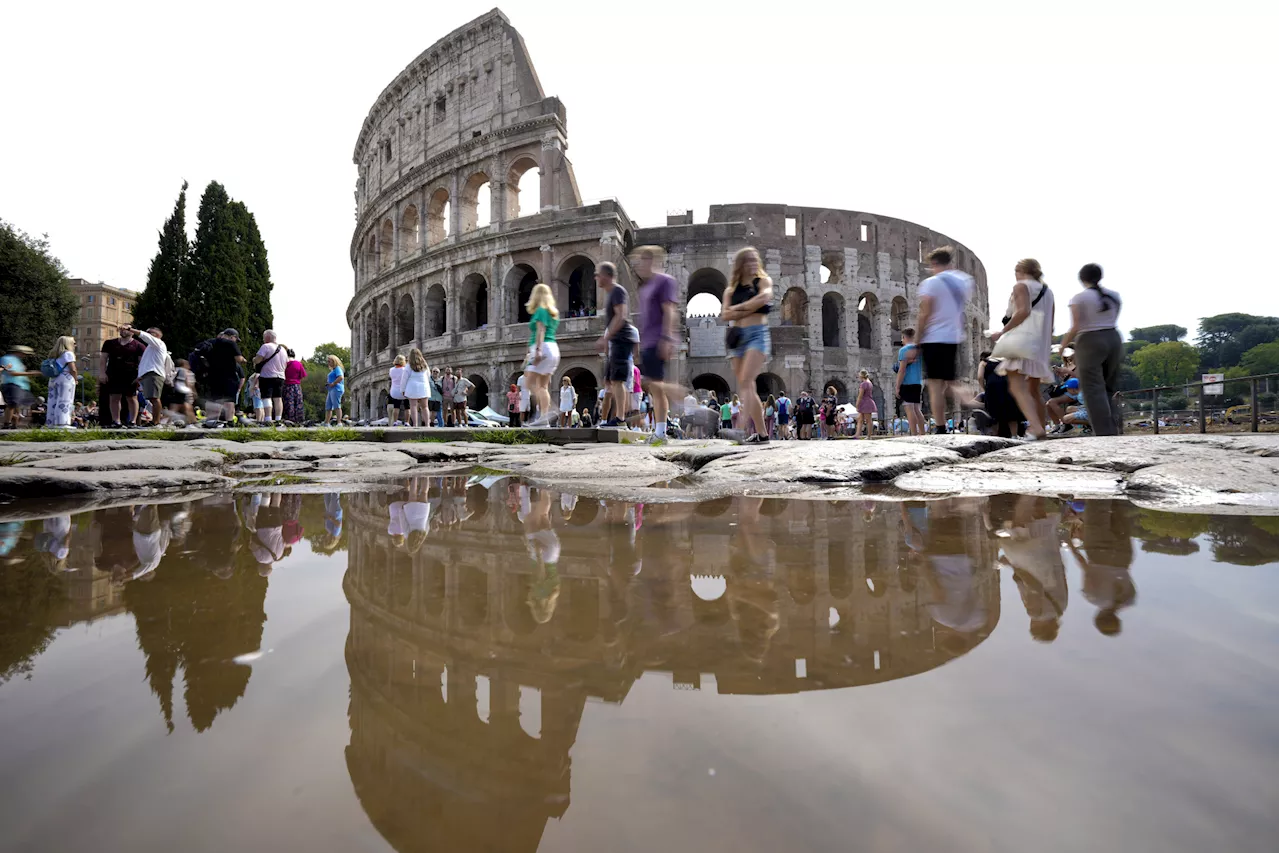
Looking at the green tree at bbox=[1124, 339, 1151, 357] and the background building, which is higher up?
the background building

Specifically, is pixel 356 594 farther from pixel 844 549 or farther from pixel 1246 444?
pixel 1246 444

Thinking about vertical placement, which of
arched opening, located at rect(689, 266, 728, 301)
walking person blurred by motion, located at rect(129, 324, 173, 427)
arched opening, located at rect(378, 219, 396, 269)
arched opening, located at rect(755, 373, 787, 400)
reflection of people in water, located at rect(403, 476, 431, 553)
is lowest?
reflection of people in water, located at rect(403, 476, 431, 553)

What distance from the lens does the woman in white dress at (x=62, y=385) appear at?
8.71 m

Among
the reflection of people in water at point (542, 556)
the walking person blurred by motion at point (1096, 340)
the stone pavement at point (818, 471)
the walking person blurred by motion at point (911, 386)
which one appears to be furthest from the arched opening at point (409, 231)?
the reflection of people in water at point (542, 556)

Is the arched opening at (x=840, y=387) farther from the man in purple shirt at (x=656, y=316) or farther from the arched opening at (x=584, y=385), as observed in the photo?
the man in purple shirt at (x=656, y=316)

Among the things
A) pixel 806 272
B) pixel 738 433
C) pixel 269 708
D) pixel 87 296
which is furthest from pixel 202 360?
pixel 87 296

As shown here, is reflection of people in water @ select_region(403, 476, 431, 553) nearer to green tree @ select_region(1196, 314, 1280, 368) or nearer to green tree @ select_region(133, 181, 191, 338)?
green tree @ select_region(133, 181, 191, 338)

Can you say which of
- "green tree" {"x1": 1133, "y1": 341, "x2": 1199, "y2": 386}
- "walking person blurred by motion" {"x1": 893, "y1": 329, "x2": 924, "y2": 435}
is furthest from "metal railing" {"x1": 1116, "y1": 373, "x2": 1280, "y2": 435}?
"green tree" {"x1": 1133, "y1": 341, "x2": 1199, "y2": 386}

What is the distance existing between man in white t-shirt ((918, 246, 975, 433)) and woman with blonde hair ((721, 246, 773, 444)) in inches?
55.9

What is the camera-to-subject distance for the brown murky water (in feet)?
1.72

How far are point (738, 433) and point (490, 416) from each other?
9.93 m

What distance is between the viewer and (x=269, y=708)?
0.72 metres

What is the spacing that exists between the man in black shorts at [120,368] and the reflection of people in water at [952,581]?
10123 mm

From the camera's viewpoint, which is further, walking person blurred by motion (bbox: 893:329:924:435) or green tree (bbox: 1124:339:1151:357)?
green tree (bbox: 1124:339:1151:357)
